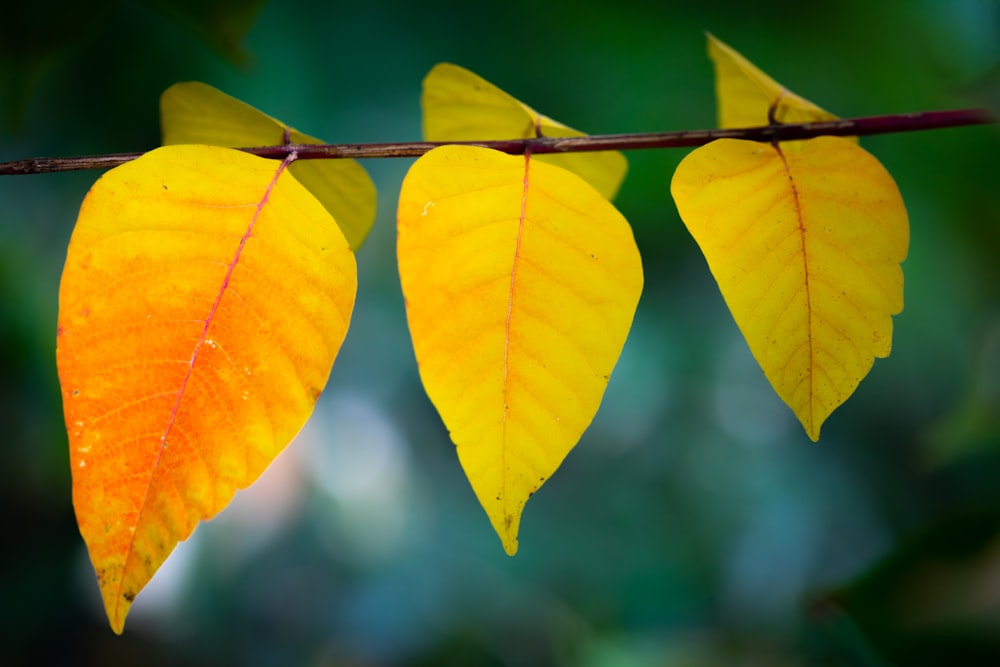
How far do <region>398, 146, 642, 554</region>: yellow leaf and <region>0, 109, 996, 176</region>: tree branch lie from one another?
0.07ft

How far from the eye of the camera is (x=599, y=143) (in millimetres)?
243

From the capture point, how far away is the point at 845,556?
3.85ft

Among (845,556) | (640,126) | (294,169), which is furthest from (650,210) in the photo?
(294,169)

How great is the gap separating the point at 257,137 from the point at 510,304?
14 centimetres

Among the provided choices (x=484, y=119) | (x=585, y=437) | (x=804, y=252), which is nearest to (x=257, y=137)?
(x=484, y=119)

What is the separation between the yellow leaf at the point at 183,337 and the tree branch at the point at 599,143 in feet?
0.08

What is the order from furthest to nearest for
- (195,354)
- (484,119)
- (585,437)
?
(585,437) < (484,119) < (195,354)

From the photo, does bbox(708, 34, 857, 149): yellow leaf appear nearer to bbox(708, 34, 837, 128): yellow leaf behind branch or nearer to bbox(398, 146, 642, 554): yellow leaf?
bbox(708, 34, 837, 128): yellow leaf behind branch

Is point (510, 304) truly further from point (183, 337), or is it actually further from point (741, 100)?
point (741, 100)

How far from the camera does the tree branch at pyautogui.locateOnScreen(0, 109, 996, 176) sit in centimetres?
23

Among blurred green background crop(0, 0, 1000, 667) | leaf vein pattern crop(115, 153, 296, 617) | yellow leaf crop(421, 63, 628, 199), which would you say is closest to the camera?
leaf vein pattern crop(115, 153, 296, 617)

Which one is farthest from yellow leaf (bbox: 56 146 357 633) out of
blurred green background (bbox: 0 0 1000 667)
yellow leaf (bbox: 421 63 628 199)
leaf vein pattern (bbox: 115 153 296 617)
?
blurred green background (bbox: 0 0 1000 667)

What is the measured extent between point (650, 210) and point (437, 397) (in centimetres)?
85

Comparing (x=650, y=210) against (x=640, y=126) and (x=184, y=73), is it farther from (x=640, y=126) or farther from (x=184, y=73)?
(x=184, y=73)
